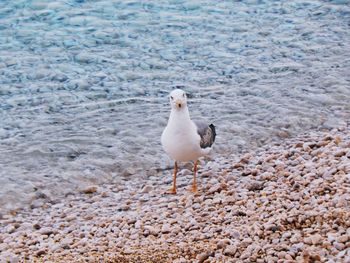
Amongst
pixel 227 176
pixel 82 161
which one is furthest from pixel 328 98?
pixel 82 161

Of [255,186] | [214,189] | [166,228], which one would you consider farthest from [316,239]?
[214,189]

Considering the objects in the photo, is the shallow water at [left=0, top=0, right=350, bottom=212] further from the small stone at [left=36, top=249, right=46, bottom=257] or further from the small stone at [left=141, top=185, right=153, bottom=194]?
the small stone at [left=36, top=249, right=46, bottom=257]

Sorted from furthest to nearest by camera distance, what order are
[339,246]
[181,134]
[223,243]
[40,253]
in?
[181,134]
[40,253]
[223,243]
[339,246]

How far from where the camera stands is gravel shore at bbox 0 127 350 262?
6559mm

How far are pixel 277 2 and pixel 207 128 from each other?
10988mm

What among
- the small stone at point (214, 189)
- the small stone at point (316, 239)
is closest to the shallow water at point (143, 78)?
the small stone at point (214, 189)

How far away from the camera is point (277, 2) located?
61.7ft

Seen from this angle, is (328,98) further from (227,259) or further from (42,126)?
(227,259)

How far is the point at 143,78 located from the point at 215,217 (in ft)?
20.7

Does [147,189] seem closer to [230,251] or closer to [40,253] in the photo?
[40,253]

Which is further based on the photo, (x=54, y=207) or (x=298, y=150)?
(x=298, y=150)

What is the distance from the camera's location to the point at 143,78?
13.4m

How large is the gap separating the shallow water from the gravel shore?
762 mm

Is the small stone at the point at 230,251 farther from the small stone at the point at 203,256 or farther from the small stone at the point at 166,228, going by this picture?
the small stone at the point at 166,228
